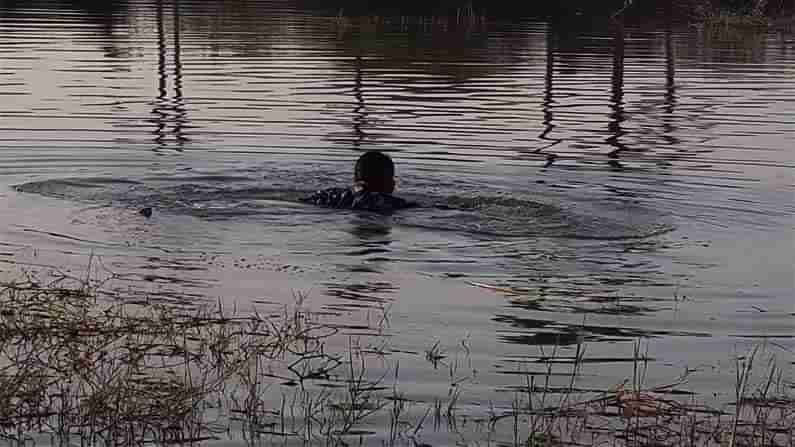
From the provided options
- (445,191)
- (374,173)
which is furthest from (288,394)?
(445,191)

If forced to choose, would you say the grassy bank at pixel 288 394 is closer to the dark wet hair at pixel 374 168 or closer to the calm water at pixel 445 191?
the calm water at pixel 445 191

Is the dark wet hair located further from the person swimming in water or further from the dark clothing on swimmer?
the dark clothing on swimmer

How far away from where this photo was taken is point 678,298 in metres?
9.42

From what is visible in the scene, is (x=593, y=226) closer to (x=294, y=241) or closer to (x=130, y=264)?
(x=294, y=241)

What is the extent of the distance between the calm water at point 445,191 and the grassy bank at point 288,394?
7.5 inches

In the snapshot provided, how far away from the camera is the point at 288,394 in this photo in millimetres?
6844

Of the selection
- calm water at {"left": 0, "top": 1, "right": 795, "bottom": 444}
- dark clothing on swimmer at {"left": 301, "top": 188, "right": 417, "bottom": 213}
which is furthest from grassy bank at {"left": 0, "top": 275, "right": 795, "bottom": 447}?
dark clothing on swimmer at {"left": 301, "top": 188, "right": 417, "bottom": 213}

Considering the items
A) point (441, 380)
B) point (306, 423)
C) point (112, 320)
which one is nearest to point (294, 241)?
point (112, 320)

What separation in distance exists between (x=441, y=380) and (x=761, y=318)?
8.61 feet

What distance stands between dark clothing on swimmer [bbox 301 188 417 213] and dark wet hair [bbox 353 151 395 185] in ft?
0.39

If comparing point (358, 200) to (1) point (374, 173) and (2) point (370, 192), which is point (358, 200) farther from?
(1) point (374, 173)

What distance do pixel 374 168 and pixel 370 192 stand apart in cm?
22

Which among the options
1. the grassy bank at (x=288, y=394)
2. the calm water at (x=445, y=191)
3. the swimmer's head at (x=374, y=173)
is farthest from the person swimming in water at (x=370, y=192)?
the grassy bank at (x=288, y=394)

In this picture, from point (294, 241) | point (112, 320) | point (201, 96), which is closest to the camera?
point (112, 320)
